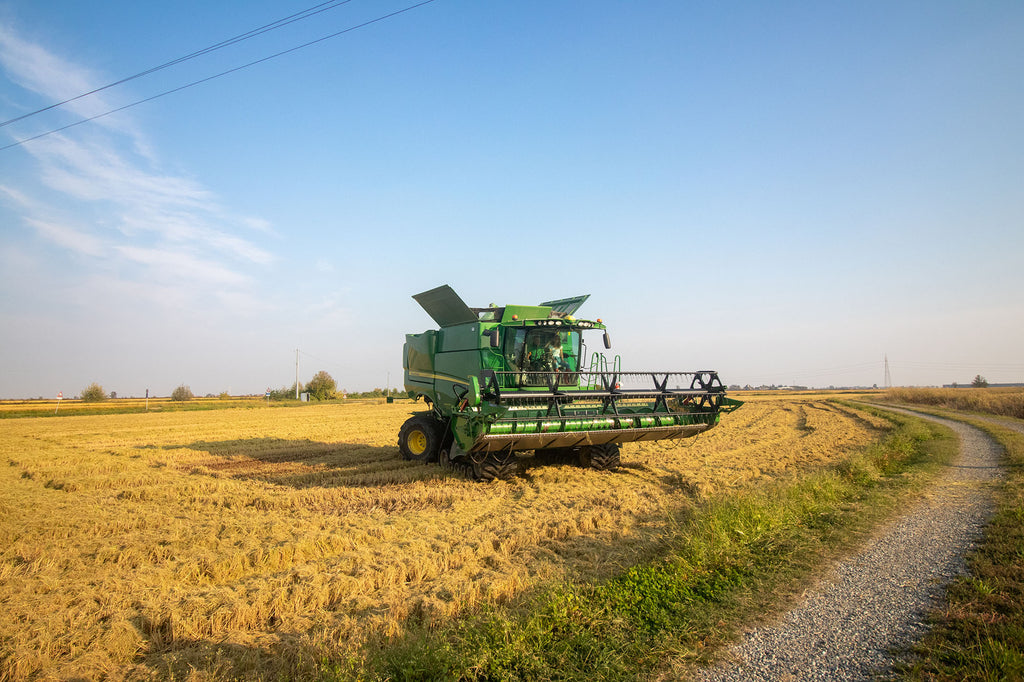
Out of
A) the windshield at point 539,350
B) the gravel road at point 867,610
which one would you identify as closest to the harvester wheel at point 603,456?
the windshield at point 539,350

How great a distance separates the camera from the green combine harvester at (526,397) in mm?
8578

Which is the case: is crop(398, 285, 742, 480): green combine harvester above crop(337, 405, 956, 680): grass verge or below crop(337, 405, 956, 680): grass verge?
above

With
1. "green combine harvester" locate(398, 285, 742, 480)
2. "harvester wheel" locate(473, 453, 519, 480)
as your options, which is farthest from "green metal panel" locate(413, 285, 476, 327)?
"harvester wheel" locate(473, 453, 519, 480)

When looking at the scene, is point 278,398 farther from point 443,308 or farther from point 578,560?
point 578,560

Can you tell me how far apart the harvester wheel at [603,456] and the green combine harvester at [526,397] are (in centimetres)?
2

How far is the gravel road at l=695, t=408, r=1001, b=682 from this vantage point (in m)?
3.26

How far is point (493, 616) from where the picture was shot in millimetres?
3730

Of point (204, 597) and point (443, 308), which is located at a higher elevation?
point (443, 308)

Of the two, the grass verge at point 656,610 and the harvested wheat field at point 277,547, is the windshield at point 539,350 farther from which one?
the grass verge at point 656,610

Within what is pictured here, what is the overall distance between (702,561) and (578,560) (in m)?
1.17

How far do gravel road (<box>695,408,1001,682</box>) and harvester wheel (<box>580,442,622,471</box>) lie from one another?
4.75 meters

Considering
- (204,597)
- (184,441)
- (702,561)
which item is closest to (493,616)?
(702,561)

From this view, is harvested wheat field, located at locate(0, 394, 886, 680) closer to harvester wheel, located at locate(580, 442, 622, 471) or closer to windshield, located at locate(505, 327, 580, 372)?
harvester wheel, located at locate(580, 442, 622, 471)

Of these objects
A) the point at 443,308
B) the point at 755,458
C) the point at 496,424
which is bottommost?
the point at 755,458
